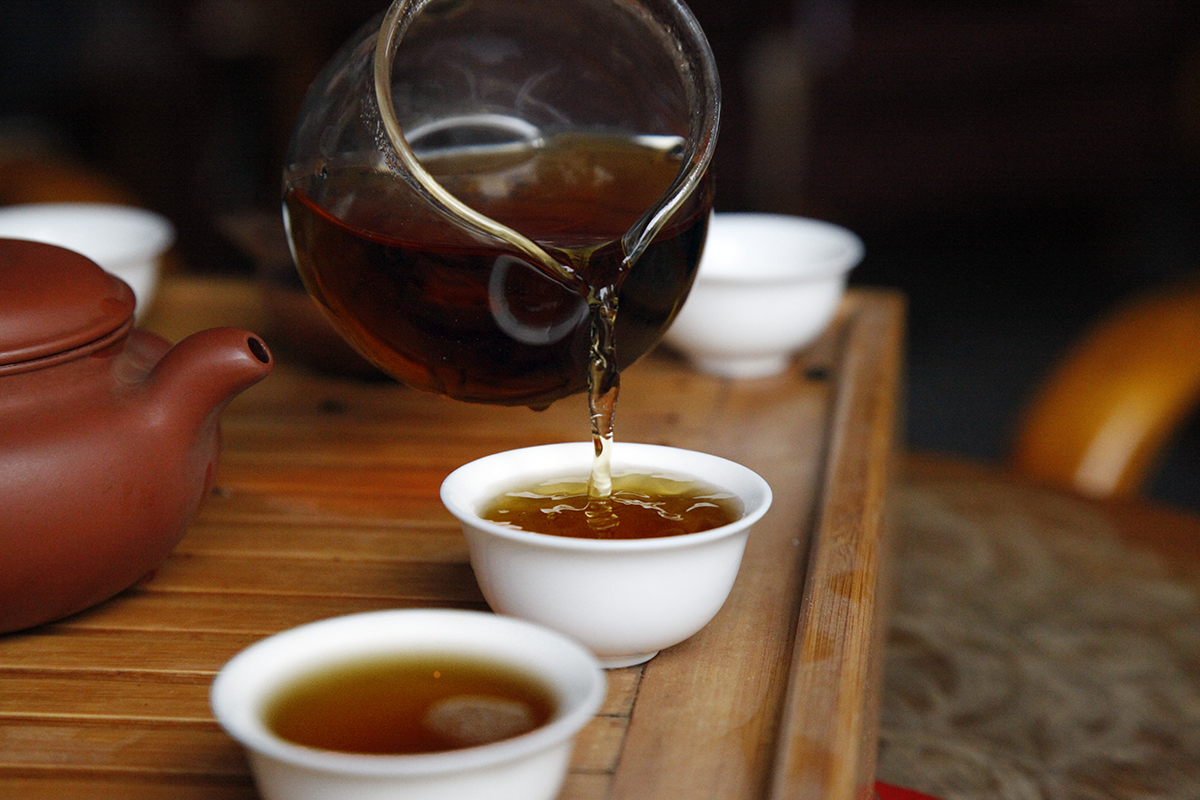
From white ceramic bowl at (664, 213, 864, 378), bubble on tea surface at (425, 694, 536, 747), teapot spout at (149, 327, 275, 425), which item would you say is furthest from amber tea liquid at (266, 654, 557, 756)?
white ceramic bowl at (664, 213, 864, 378)

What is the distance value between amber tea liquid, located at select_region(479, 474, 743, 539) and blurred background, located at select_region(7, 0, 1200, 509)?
278cm

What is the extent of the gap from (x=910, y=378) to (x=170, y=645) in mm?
2709

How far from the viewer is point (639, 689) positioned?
66 cm

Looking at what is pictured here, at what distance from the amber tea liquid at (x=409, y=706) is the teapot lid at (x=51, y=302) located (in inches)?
10.5

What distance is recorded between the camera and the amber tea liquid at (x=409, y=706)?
529 mm

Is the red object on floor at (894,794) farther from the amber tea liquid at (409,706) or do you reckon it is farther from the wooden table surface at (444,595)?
the amber tea liquid at (409,706)

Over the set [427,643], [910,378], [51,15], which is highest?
[427,643]

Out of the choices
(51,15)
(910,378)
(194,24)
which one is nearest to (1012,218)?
(910,378)

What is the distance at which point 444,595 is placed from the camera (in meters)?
0.78

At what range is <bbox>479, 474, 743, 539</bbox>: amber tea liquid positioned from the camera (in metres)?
0.68

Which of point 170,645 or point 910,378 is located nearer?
point 170,645

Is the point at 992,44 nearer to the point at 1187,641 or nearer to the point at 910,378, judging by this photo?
the point at 910,378

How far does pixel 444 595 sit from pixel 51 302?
0.29 m

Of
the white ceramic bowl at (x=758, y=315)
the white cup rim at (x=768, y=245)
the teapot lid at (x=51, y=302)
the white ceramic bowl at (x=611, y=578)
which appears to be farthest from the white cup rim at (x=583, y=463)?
the white cup rim at (x=768, y=245)
